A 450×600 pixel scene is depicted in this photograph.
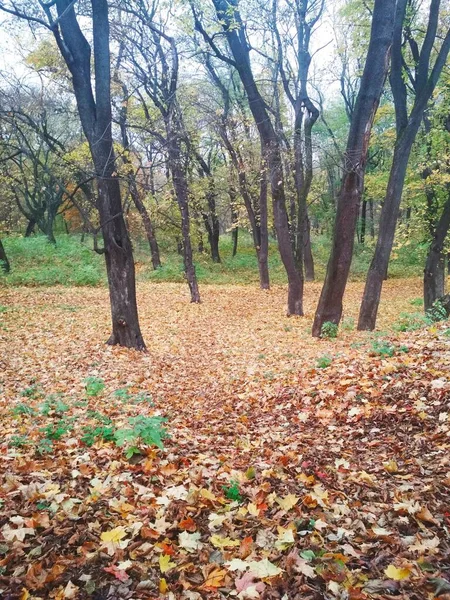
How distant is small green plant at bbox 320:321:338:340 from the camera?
30.2ft

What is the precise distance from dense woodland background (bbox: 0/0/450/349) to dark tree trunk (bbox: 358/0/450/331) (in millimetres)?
29

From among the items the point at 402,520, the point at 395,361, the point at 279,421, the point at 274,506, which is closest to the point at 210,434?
the point at 279,421

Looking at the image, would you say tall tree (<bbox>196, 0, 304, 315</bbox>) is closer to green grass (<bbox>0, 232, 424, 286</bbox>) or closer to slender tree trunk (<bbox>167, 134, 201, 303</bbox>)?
slender tree trunk (<bbox>167, 134, 201, 303</bbox>)

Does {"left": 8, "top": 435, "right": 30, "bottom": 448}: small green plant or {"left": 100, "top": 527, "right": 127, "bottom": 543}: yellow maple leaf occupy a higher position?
{"left": 100, "top": 527, "right": 127, "bottom": 543}: yellow maple leaf

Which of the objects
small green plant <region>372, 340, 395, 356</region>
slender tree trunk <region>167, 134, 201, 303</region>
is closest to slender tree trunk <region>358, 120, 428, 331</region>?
small green plant <region>372, 340, 395, 356</region>

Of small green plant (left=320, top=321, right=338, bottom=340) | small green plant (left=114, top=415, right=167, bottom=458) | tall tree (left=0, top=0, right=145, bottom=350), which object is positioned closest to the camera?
small green plant (left=114, top=415, right=167, bottom=458)

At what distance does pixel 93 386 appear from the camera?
6.04 meters

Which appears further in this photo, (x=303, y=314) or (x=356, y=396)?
(x=303, y=314)

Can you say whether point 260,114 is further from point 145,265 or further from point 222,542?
point 145,265

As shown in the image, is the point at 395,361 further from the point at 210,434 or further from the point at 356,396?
the point at 210,434

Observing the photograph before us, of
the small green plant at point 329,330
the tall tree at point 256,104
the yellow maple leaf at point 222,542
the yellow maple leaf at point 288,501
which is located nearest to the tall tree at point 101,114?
the tall tree at point 256,104

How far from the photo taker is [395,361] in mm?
5531

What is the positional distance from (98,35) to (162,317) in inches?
304

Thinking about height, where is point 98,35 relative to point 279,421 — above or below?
above
